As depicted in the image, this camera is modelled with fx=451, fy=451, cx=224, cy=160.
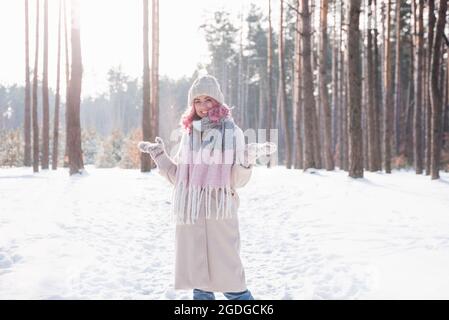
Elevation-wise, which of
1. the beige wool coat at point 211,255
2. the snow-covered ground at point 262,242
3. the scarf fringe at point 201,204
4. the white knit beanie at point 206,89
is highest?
the white knit beanie at point 206,89

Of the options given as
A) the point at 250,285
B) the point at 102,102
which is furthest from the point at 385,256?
the point at 102,102

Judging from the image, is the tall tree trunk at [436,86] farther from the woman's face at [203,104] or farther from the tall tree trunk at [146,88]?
the woman's face at [203,104]

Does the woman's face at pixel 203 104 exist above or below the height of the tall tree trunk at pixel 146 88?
below

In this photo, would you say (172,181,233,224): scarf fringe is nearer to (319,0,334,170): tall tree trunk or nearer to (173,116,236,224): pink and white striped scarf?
(173,116,236,224): pink and white striped scarf

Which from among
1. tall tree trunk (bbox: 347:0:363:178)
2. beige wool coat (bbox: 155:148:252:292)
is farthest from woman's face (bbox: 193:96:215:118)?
tall tree trunk (bbox: 347:0:363:178)

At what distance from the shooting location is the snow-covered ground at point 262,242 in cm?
Answer: 396

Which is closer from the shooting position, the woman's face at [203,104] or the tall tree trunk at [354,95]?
the woman's face at [203,104]

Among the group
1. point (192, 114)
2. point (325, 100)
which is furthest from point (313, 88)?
point (192, 114)

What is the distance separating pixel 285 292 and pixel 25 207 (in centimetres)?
457

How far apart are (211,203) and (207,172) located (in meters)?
0.23

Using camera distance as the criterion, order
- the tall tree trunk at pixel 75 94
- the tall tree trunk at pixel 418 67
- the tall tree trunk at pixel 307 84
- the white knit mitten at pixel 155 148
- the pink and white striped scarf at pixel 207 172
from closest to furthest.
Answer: the pink and white striped scarf at pixel 207 172
the white knit mitten at pixel 155 148
the tall tree trunk at pixel 75 94
the tall tree trunk at pixel 307 84
the tall tree trunk at pixel 418 67

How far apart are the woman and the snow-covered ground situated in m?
0.69

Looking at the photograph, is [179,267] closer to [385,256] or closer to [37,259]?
[37,259]

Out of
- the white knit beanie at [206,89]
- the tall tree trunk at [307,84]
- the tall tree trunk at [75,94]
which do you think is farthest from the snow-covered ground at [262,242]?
the tall tree trunk at [307,84]
